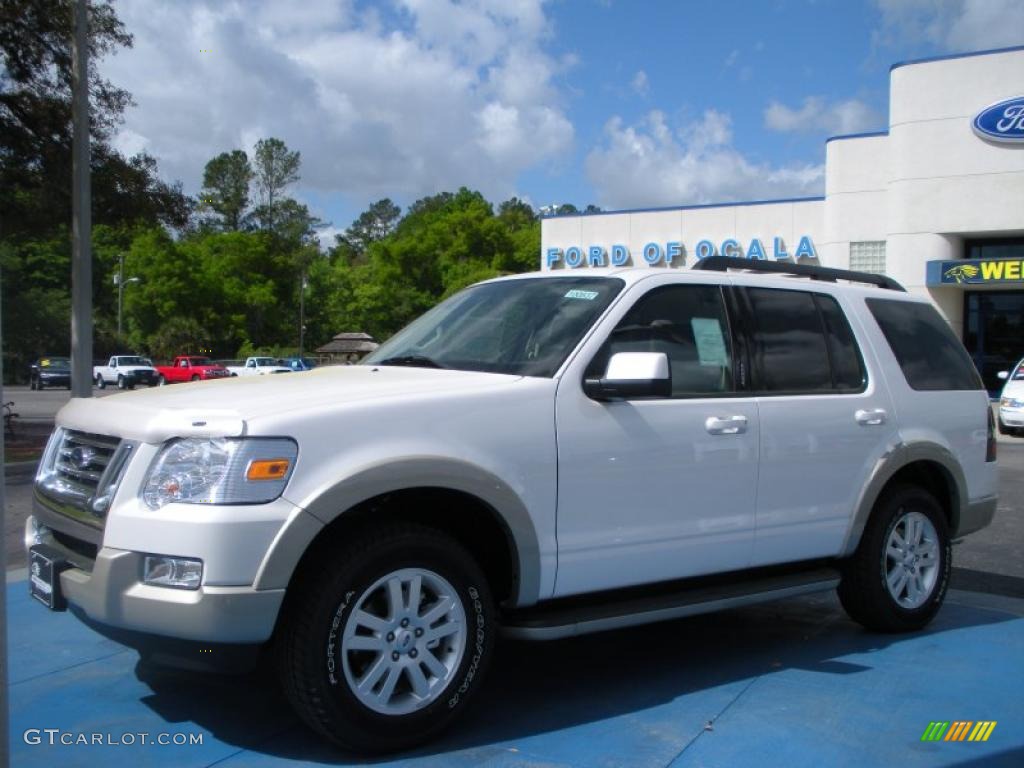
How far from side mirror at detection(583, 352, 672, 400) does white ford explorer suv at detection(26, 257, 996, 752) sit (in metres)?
0.01

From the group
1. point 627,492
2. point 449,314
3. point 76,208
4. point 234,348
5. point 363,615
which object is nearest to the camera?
point 363,615

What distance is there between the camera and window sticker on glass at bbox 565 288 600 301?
4715 millimetres

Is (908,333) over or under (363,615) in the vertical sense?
over

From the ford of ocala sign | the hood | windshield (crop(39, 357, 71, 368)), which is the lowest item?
the hood

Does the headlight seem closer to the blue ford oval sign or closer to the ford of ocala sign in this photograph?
the blue ford oval sign

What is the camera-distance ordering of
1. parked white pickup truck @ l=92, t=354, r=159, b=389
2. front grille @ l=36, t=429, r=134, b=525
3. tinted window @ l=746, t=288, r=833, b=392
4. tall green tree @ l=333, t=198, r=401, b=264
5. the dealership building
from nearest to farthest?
front grille @ l=36, t=429, r=134, b=525
tinted window @ l=746, t=288, r=833, b=392
the dealership building
parked white pickup truck @ l=92, t=354, r=159, b=389
tall green tree @ l=333, t=198, r=401, b=264

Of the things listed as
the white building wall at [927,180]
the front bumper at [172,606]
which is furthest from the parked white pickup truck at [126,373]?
the front bumper at [172,606]

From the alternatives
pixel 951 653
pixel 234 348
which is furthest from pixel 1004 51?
pixel 234 348

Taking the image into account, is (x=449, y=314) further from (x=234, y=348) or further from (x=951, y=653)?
(x=234, y=348)

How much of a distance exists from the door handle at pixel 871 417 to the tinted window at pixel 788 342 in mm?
224

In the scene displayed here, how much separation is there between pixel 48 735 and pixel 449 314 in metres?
2.63

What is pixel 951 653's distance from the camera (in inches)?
211

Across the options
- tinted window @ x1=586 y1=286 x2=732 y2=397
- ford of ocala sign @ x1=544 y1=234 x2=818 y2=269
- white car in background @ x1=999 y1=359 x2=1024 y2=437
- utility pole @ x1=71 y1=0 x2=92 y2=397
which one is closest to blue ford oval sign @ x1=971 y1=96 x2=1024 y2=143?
ford of ocala sign @ x1=544 y1=234 x2=818 y2=269

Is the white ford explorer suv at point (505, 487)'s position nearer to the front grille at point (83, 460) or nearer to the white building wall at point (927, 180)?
the front grille at point (83, 460)
